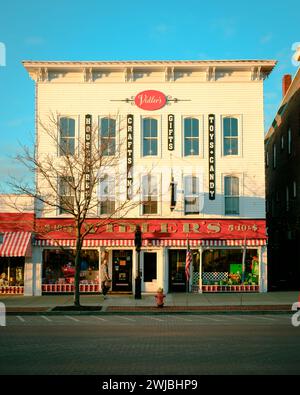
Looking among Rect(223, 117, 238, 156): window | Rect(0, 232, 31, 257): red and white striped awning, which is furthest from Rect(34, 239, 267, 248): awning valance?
Rect(223, 117, 238, 156): window

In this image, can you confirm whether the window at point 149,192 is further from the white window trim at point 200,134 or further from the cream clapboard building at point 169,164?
the white window trim at point 200,134

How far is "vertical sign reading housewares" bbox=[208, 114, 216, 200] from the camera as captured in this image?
95.8 ft

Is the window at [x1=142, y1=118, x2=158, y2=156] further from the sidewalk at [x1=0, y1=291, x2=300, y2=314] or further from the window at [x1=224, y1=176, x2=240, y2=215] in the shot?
the sidewalk at [x1=0, y1=291, x2=300, y2=314]

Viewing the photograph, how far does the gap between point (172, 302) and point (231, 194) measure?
694 cm

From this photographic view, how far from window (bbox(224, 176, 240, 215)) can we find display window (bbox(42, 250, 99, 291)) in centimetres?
711

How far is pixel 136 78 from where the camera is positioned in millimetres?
29750

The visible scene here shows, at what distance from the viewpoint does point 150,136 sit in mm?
29594

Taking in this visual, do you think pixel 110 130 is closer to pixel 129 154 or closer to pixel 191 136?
pixel 129 154

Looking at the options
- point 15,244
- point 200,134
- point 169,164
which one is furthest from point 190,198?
point 15,244

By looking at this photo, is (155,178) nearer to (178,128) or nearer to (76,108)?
(178,128)

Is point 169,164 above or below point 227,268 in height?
above
